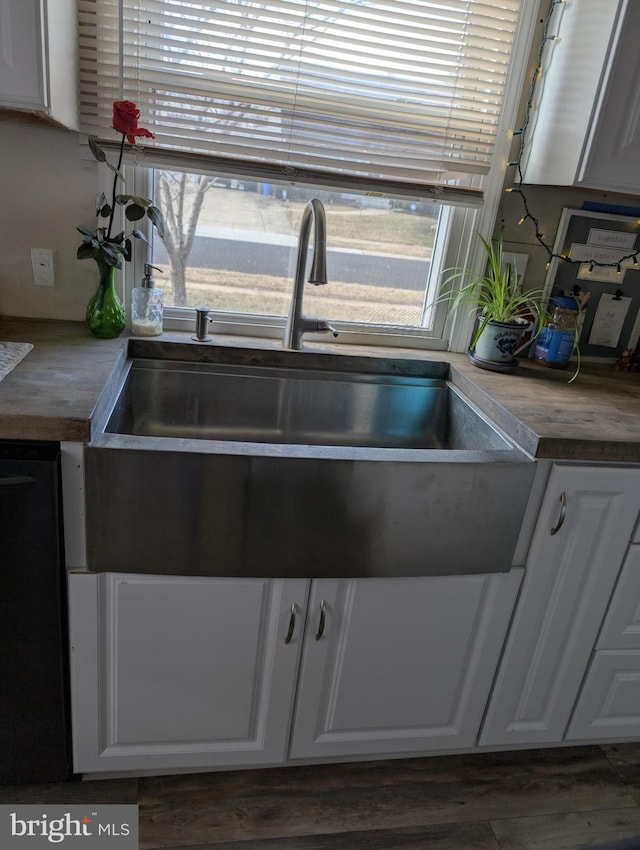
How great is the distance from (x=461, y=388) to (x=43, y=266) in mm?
1190

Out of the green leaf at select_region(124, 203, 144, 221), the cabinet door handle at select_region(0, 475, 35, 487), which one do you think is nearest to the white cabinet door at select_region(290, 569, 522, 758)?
the cabinet door handle at select_region(0, 475, 35, 487)

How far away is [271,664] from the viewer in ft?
4.37

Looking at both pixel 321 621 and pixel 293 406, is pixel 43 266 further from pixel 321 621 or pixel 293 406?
pixel 321 621

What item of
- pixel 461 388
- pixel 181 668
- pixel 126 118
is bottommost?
pixel 181 668

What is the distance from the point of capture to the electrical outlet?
162cm

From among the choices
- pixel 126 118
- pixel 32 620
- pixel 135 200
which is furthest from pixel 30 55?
pixel 32 620

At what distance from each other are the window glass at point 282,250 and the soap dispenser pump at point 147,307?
0.14 meters

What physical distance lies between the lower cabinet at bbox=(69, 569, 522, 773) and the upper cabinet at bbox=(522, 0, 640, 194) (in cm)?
101

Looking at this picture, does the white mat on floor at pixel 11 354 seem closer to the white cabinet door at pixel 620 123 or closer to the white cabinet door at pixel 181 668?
the white cabinet door at pixel 181 668

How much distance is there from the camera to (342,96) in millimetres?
1600

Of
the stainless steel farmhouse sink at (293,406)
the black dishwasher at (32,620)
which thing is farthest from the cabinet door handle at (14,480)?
the stainless steel farmhouse sink at (293,406)

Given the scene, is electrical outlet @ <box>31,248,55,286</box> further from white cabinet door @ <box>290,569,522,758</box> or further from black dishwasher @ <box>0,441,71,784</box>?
white cabinet door @ <box>290,569,522,758</box>

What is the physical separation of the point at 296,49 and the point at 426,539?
126 centimetres

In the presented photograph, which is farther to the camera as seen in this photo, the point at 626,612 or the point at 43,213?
the point at 43,213
